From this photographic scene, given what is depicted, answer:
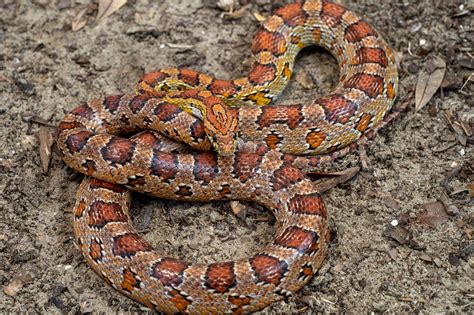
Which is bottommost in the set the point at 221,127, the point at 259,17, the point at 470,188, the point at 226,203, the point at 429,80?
the point at 226,203

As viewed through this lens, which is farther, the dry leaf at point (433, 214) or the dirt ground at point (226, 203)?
the dry leaf at point (433, 214)

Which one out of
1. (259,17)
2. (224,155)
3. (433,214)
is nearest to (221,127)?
(224,155)

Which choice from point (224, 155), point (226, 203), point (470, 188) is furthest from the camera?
point (226, 203)

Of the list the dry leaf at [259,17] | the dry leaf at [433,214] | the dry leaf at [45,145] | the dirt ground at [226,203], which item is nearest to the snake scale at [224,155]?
the dirt ground at [226,203]

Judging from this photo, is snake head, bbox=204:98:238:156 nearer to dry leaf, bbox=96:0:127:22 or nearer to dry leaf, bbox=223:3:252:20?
dry leaf, bbox=223:3:252:20

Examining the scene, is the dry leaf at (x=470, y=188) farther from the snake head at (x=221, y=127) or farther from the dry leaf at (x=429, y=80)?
the snake head at (x=221, y=127)

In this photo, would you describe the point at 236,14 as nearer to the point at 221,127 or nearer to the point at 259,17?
the point at 259,17
